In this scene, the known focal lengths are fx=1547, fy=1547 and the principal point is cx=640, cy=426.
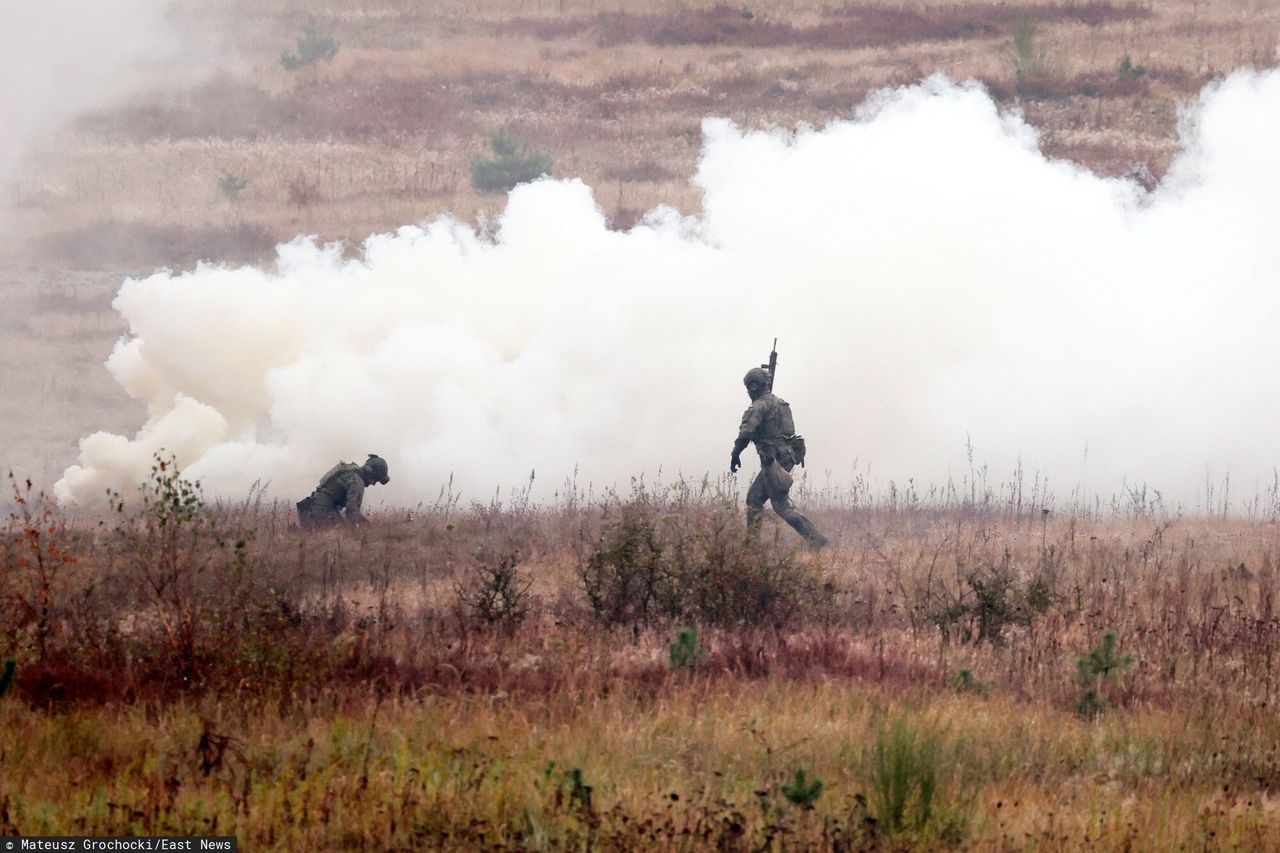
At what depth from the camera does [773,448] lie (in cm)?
1728

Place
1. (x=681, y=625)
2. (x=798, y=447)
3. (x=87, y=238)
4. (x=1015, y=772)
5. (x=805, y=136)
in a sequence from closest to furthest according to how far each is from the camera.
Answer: (x=1015, y=772) → (x=681, y=625) → (x=798, y=447) → (x=87, y=238) → (x=805, y=136)

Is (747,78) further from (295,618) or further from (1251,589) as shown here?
(295,618)

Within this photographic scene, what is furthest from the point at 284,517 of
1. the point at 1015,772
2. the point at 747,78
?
the point at 747,78

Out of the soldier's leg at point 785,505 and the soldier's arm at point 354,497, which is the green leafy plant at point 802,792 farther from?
the soldier's arm at point 354,497

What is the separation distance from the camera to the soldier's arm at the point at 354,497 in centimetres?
1833

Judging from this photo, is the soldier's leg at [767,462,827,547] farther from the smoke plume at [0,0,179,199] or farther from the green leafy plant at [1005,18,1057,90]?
the green leafy plant at [1005,18,1057,90]

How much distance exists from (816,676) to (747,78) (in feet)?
132

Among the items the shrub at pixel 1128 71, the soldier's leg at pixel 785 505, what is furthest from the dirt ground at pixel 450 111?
the soldier's leg at pixel 785 505

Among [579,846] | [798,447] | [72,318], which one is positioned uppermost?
[72,318]

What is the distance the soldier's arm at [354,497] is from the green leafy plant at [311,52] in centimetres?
3591

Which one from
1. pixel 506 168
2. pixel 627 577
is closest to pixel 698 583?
pixel 627 577

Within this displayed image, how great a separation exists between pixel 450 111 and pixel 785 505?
32380mm

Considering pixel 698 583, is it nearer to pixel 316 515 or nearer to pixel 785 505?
pixel 785 505

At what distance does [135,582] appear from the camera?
13531 millimetres
